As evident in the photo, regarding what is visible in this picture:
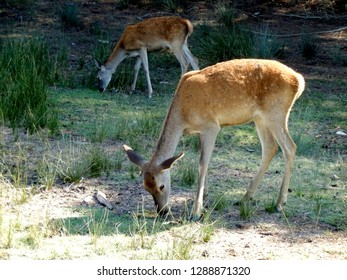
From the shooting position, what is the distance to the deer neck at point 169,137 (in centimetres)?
804

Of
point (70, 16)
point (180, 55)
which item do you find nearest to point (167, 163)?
point (180, 55)

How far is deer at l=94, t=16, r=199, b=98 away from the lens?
49.3 ft

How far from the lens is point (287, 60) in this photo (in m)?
15.1

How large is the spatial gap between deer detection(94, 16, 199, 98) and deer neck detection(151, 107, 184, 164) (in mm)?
6664

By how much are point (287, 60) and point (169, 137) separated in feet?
24.5

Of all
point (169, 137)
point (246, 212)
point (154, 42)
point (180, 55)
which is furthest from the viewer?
point (154, 42)

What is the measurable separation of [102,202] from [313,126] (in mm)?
4546

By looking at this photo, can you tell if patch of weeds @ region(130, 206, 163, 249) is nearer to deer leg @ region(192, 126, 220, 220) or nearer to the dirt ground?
the dirt ground

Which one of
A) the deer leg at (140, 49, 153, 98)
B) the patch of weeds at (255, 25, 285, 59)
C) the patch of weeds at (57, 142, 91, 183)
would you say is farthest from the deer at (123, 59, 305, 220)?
the patch of weeds at (255, 25, 285, 59)

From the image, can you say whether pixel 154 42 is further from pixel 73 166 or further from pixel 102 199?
pixel 102 199

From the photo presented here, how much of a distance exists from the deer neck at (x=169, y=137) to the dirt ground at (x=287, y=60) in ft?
1.86

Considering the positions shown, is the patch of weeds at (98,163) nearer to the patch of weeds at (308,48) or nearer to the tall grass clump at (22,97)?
the tall grass clump at (22,97)

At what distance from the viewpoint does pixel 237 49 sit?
1434cm

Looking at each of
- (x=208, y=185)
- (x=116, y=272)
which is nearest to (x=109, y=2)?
(x=208, y=185)
